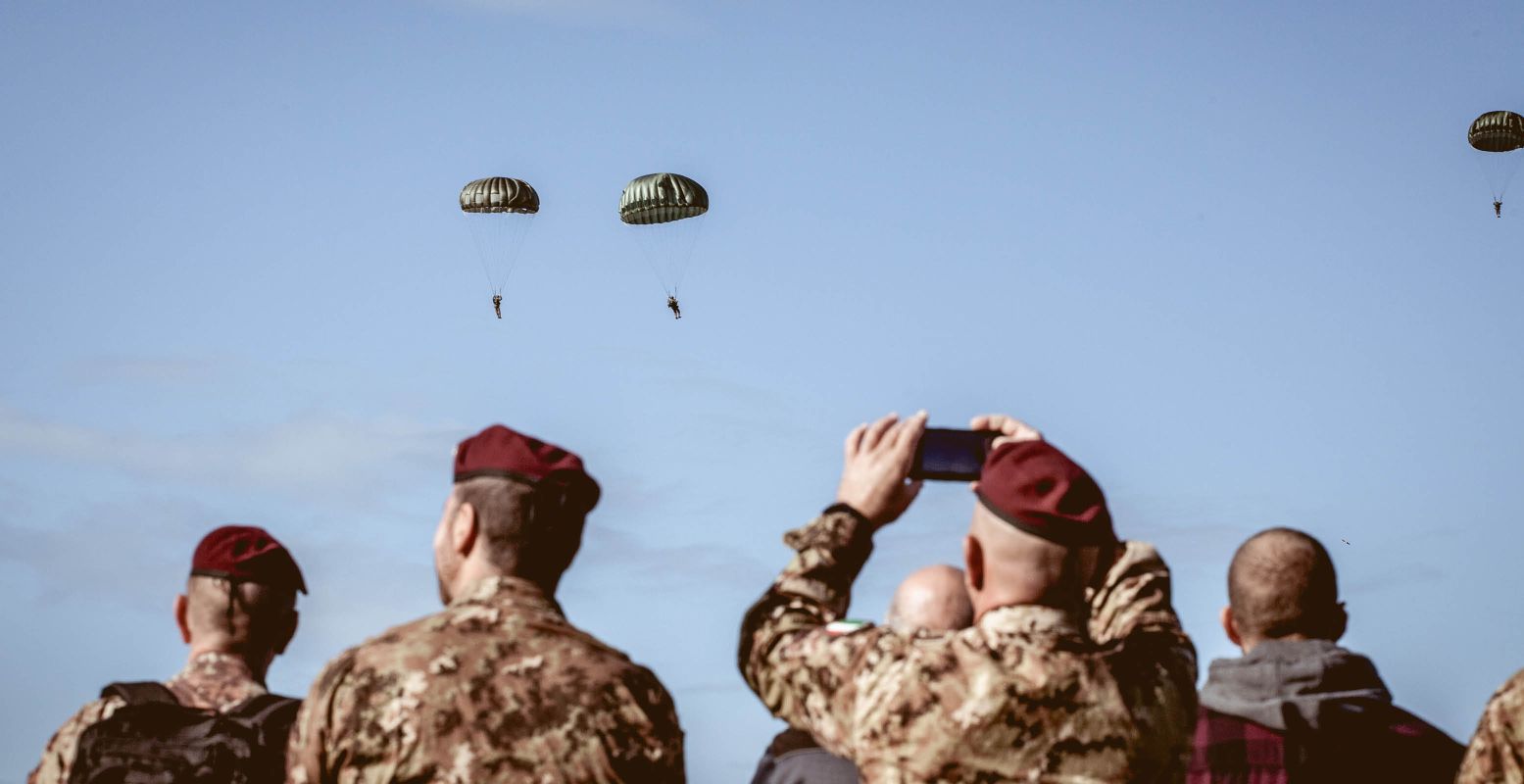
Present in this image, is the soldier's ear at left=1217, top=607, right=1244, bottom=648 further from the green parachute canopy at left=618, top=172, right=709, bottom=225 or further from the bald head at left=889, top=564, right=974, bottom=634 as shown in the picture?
the green parachute canopy at left=618, top=172, right=709, bottom=225

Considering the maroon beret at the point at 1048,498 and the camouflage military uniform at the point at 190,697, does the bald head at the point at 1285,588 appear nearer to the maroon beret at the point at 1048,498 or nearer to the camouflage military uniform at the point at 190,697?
the maroon beret at the point at 1048,498

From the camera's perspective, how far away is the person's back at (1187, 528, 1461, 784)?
8.45 meters

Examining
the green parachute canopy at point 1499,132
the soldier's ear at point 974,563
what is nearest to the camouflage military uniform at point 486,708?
the soldier's ear at point 974,563

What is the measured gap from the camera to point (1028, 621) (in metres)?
6.02

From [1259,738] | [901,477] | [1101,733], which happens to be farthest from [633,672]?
[1259,738]

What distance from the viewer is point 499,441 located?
22.4ft

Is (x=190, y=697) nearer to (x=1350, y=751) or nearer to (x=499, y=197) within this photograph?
(x=1350, y=751)

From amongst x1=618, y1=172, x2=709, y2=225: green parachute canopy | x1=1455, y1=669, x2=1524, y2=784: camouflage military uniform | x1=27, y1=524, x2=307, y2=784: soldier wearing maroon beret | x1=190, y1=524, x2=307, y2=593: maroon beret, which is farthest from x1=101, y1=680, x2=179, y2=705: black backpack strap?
x1=618, y1=172, x2=709, y2=225: green parachute canopy

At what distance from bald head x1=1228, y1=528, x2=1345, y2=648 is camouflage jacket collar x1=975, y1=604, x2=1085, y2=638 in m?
2.79

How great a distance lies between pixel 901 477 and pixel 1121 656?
0.92m

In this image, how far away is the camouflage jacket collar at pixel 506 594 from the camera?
22.0 feet

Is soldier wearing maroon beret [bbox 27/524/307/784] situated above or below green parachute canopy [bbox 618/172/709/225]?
below

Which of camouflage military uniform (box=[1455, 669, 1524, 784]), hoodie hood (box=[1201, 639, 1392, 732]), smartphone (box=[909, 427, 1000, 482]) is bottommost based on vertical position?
camouflage military uniform (box=[1455, 669, 1524, 784])

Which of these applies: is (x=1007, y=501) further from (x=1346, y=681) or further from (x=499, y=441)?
(x=1346, y=681)
